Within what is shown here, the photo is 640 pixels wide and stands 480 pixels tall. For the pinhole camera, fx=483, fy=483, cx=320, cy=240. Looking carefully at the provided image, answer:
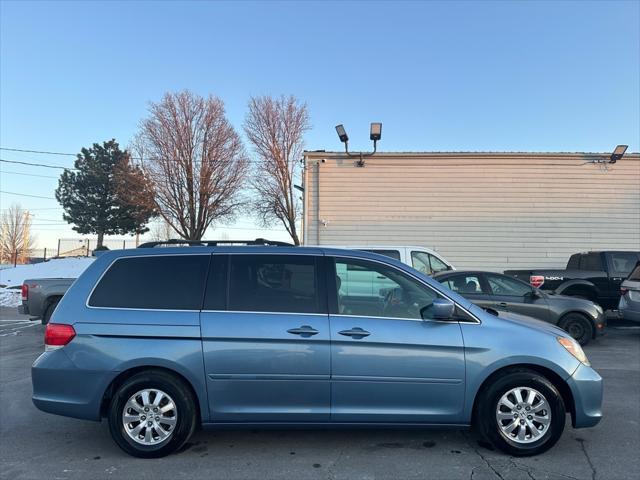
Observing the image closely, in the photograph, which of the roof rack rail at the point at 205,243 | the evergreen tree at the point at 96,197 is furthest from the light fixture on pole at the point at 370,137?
the evergreen tree at the point at 96,197

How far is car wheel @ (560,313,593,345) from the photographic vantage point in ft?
29.1

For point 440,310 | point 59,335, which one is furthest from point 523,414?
point 59,335

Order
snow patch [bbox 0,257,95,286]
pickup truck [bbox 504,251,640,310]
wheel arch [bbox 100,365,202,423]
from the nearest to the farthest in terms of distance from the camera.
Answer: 1. wheel arch [bbox 100,365,202,423]
2. pickup truck [bbox 504,251,640,310]
3. snow patch [bbox 0,257,95,286]

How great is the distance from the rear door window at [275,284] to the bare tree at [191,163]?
86.7ft

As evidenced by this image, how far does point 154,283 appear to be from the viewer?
426 centimetres

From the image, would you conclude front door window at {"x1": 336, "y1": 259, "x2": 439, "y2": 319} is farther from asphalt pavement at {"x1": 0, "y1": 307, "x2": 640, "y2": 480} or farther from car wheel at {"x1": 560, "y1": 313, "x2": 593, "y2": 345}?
car wheel at {"x1": 560, "y1": 313, "x2": 593, "y2": 345}

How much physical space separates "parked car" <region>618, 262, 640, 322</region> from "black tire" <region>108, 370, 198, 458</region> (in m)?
8.79

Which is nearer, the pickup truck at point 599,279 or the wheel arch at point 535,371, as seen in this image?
the wheel arch at point 535,371

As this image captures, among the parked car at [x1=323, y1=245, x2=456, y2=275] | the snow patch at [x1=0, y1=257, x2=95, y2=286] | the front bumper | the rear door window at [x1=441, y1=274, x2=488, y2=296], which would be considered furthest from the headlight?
the snow patch at [x1=0, y1=257, x2=95, y2=286]

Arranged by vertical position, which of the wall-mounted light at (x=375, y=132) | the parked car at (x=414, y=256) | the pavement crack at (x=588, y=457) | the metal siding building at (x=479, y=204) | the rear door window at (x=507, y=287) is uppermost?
the wall-mounted light at (x=375, y=132)

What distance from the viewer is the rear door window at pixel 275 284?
4117 millimetres

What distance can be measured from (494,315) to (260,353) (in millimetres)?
2109

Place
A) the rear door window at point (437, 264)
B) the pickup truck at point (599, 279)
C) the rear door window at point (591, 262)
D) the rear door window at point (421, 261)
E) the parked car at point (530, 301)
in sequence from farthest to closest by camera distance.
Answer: the rear door window at point (591, 262)
the pickup truck at point (599, 279)
the rear door window at point (437, 264)
the rear door window at point (421, 261)
the parked car at point (530, 301)

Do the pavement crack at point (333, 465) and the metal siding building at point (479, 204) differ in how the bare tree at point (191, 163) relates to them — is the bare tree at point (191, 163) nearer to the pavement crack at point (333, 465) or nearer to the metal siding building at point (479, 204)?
the metal siding building at point (479, 204)
